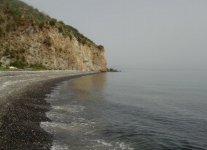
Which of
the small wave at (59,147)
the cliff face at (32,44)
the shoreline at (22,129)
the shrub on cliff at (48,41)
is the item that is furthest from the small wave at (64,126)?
the shrub on cliff at (48,41)

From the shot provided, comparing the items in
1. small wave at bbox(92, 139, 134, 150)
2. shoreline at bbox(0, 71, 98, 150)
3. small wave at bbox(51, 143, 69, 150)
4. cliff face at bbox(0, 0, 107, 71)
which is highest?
cliff face at bbox(0, 0, 107, 71)

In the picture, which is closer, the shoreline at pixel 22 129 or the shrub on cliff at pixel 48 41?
the shoreline at pixel 22 129

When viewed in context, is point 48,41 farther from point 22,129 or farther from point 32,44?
point 22,129

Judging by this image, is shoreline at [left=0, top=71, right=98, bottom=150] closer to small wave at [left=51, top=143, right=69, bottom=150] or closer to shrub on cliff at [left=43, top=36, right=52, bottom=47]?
small wave at [left=51, top=143, right=69, bottom=150]

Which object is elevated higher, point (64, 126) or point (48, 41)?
point (48, 41)

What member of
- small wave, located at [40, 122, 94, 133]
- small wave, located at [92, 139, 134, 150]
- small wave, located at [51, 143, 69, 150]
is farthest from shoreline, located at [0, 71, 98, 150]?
small wave, located at [92, 139, 134, 150]

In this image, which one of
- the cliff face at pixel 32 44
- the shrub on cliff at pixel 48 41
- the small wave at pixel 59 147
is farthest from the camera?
the shrub on cliff at pixel 48 41

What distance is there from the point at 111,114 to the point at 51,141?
10785 millimetres

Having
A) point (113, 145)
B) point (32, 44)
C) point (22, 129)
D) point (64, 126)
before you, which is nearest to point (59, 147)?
point (113, 145)

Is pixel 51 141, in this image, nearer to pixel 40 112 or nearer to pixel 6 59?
pixel 40 112

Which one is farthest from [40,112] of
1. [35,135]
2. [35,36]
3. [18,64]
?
[35,36]

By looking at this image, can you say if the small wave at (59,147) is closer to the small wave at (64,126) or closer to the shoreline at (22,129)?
the shoreline at (22,129)

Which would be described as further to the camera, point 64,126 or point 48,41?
point 48,41

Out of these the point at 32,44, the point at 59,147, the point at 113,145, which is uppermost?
the point at 32,44
